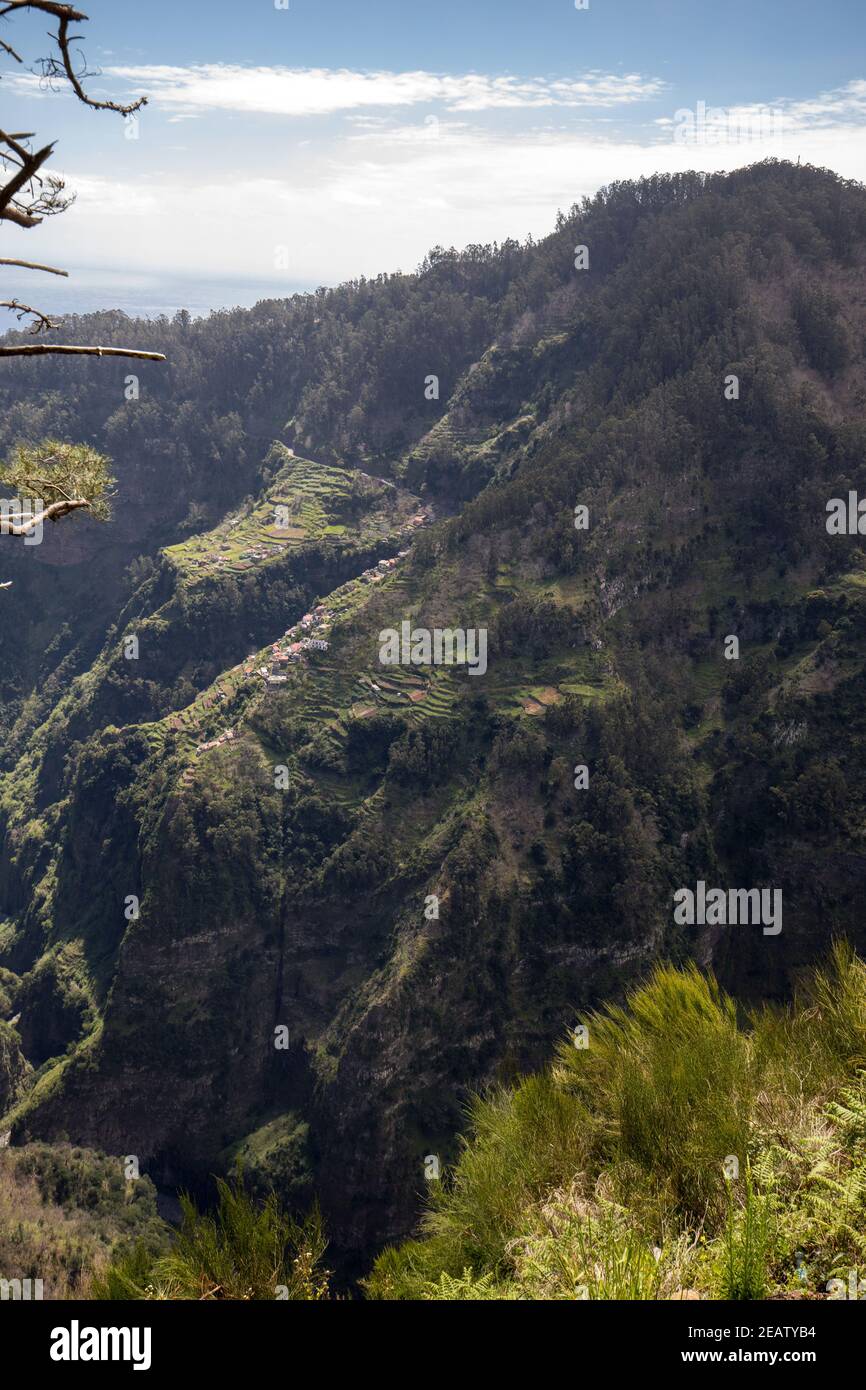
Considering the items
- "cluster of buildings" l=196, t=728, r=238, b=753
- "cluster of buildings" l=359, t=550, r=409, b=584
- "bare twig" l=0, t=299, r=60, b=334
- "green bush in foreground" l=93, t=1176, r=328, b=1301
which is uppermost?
"cluster of buildings" l=359, t=550, r=409, b=584

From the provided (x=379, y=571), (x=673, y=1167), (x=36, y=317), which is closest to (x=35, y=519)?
(x=36, y=317)

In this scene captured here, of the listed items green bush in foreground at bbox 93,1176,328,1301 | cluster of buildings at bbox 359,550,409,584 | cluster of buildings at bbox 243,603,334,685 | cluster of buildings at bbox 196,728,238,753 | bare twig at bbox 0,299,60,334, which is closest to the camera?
bare twig at bbox 0,299,60,334

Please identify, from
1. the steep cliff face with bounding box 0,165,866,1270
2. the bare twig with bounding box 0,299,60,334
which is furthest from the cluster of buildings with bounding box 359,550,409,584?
the bare twig with bounding box 0,299,60,334

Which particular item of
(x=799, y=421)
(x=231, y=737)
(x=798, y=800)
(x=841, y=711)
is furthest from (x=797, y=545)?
(x=231, y=737)

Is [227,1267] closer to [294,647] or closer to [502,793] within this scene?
[502,793]

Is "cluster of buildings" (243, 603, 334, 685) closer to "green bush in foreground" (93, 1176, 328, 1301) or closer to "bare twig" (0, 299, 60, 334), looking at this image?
"green bush in foreground" (93, 1176, 328, 1301)

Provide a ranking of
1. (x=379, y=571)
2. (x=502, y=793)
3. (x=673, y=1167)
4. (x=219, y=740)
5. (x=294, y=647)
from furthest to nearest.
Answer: (x=379, y=571), (x=294, y=647), (x=219, y=740), (x=502, y=793), (x=673, y=1167)

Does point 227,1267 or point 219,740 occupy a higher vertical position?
point 219,740
